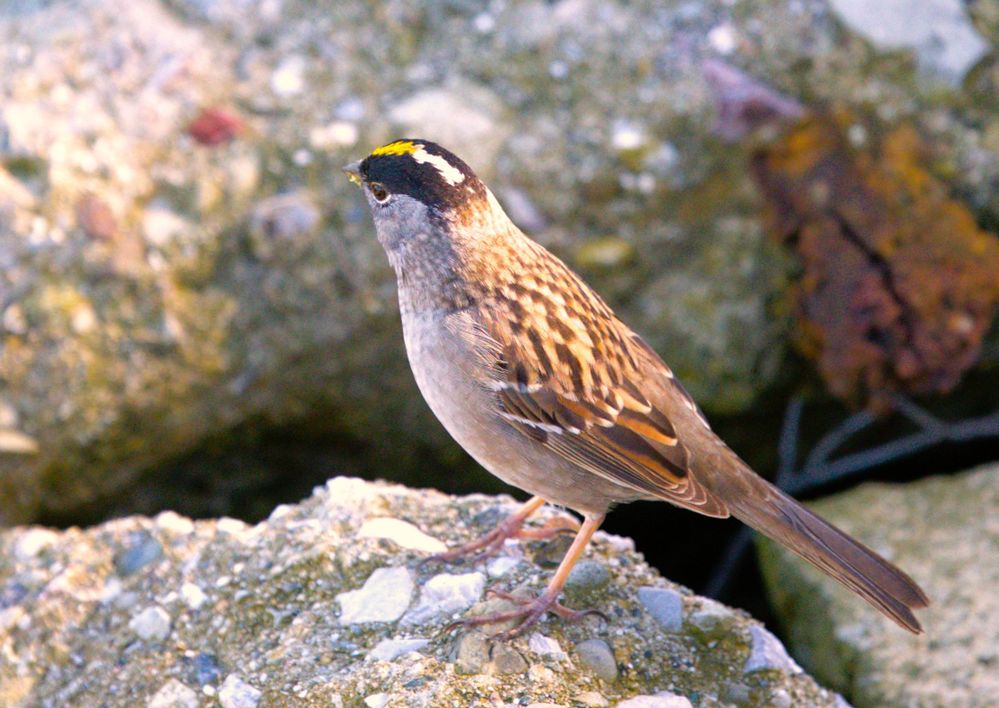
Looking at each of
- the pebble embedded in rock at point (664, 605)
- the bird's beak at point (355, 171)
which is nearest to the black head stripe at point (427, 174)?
the bird's beak at point (355, 171)

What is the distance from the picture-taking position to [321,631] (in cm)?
337

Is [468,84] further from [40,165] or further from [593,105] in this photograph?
[40,165]

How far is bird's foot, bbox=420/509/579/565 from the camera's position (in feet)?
11.9

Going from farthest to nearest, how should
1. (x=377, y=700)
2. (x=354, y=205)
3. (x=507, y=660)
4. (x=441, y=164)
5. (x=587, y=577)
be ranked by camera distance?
(x=354, y=205), (x=441, y=164), (x=587, y=577), (x=507, y=660), (x=377, y=700)

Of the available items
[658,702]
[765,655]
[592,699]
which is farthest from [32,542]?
[765,655]

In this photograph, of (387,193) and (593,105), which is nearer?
(387,193)

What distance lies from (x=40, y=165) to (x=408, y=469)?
187cm

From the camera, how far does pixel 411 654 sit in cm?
320

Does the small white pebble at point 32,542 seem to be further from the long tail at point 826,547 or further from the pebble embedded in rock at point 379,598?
the long tail at point 826,547

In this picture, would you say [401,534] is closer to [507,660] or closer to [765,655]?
[507,660]

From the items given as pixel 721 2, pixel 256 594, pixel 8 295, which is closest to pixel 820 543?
pixel 256 594

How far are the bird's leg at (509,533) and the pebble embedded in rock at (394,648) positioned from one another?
36 cm

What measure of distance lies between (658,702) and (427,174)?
5.48 feet

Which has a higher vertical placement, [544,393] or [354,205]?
[354,205]
